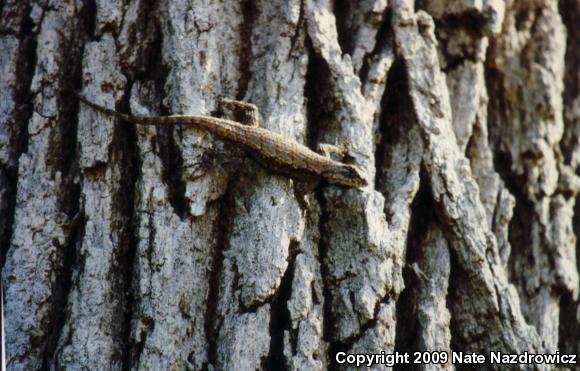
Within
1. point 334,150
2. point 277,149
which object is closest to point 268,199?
point 277,149

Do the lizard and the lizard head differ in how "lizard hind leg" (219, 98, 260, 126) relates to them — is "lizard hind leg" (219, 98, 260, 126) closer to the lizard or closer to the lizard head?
the lizard

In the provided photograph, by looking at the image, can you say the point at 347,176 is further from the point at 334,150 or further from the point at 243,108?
the point at 243,108

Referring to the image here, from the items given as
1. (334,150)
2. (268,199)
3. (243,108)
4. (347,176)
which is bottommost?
(268,199)

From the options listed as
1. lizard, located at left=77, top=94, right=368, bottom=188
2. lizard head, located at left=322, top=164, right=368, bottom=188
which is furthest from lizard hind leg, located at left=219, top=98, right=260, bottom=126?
lizard head, located at left=322, top=164, right=368, bottom=188

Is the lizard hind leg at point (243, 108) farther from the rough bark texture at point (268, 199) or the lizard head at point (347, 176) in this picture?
the lizard head at point (347, 176)

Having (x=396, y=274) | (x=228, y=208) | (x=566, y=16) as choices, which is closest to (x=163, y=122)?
(x=228, y=208)

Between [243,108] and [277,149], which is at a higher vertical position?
[243,108]

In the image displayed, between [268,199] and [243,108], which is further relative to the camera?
[243,108]

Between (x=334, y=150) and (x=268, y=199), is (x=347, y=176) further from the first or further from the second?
(x=268, y=199)
